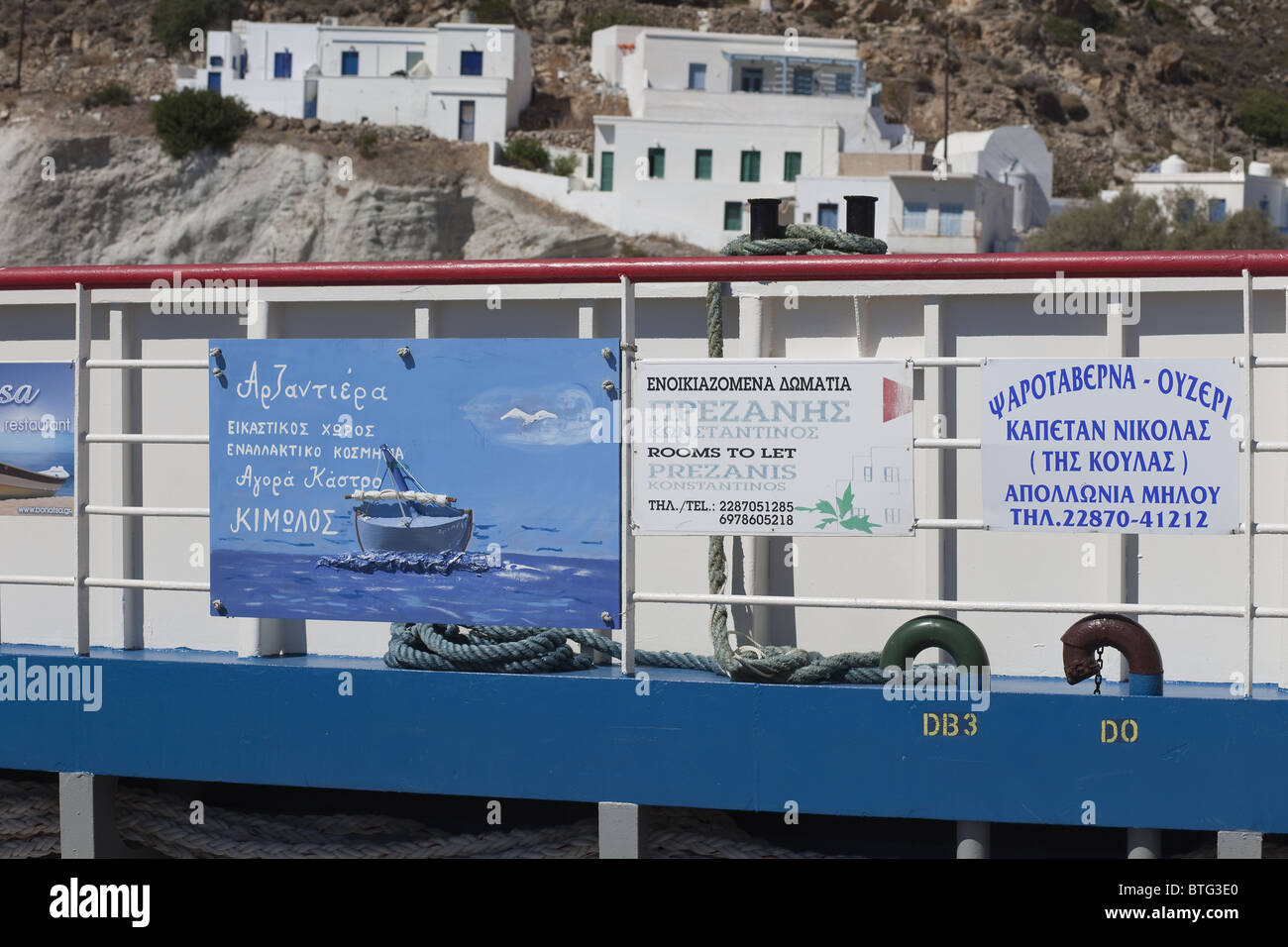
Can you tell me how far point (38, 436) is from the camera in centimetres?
541

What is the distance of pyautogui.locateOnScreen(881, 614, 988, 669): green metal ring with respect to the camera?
15.5ft

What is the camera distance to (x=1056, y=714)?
14.7 ft

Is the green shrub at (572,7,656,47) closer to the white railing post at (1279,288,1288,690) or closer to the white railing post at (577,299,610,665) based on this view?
the white railing post at (577,299,610,665)

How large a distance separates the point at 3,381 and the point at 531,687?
8.10 ft

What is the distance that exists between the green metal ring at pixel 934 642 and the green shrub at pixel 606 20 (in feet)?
236

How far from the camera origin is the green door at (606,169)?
55.0m

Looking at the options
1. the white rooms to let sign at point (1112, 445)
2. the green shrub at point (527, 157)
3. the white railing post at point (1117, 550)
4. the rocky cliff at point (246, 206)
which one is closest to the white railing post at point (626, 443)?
the white rooms to let sign at point (1112, 445)

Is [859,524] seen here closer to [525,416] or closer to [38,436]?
[525,416]

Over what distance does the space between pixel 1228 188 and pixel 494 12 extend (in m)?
40.8

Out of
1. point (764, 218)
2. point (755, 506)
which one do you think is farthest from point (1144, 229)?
point (755, 506)

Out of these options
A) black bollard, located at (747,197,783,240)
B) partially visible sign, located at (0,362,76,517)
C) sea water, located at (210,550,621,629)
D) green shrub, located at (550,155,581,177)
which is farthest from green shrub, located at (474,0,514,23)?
sea water, located at (210,550,621,629)

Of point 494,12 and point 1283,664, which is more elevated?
point 494,12
